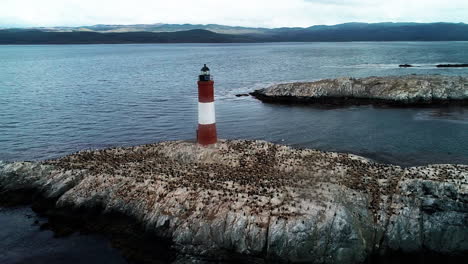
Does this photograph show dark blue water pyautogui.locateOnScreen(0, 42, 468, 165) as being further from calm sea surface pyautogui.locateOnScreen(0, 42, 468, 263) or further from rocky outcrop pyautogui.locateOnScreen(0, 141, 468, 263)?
rocky outcrop pyautogui.locateOnScreen(0, 141, 468, 263)

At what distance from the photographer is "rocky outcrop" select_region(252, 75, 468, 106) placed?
6066 centimetres

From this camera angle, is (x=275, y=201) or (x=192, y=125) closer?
(x=275, y=201)

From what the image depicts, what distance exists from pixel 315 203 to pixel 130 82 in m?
79.1

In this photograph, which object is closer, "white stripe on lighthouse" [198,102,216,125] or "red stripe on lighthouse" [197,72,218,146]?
"red stripe on lighthouse" [197,72,218,146]

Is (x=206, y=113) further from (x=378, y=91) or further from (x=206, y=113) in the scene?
(x=378, y=91)

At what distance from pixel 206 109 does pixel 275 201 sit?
11711 millimetres

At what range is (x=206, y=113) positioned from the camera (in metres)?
31.8

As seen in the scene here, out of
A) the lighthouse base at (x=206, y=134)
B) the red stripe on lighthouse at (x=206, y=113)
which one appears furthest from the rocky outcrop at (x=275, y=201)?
the red stripe on lighthouse at (x=206, y=113)

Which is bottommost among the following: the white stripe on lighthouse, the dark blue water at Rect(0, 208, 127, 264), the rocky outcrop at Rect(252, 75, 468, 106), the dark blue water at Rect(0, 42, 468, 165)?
the dark blue water at Rect(0, 208, 127, 264)

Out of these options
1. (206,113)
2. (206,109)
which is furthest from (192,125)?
(206,109)

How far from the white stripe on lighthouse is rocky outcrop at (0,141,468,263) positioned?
3.74m

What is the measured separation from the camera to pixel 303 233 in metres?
20.6

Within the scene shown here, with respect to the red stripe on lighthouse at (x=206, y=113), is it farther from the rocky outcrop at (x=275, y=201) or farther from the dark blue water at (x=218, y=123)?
the dark blue water at (x=218, y=123)

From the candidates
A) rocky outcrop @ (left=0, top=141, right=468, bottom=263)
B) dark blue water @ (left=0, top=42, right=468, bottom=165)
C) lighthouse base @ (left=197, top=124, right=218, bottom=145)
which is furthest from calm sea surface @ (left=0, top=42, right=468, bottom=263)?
lighthouse base @ (left=197, top=124, right=218, bottom=145)
